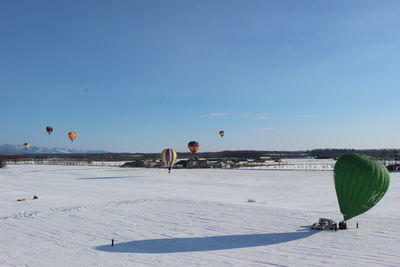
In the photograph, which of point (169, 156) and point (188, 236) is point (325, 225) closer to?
point (188, 236)

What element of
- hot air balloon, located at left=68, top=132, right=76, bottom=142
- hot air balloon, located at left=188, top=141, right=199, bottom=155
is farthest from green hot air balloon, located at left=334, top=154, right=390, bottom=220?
hot air balloon, located at left=68, top=132, right=76, bottom=142

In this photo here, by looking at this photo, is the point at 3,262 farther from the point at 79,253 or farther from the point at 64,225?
the point at 64,225

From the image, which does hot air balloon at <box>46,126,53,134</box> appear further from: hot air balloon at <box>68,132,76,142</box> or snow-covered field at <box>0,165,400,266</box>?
snow-covered field at <box>0,165,400,266</box>

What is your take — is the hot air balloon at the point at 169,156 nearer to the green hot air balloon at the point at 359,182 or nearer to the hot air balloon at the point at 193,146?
the hot air balloon at the point at 193,146

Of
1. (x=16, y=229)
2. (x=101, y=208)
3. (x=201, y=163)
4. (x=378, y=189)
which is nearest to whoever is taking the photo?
(x=378, y=189)

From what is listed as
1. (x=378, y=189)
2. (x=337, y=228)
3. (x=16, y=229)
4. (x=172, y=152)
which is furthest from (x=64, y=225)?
(x=172, y=152)

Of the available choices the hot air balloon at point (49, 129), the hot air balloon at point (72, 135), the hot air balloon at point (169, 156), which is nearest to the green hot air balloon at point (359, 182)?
the hot air balloon at point (169, 156)
